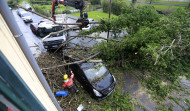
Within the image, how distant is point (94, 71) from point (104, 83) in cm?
75

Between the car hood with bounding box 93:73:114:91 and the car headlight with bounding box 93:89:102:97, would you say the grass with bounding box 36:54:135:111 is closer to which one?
the car headlight with bounding box 93:89:102:97

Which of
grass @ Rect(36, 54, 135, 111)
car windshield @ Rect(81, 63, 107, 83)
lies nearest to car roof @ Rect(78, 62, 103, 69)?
car windshield @ Rect(81, 63, 107, 83)

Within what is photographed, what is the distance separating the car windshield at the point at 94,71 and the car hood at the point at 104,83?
0.17 metres

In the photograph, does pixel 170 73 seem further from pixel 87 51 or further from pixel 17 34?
pixel 17 34

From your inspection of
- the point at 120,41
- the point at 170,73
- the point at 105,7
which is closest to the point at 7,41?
the point at 120,41

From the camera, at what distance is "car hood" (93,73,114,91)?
4.25 metres

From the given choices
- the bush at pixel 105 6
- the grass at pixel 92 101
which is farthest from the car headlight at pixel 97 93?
the bush at pixel 105 6

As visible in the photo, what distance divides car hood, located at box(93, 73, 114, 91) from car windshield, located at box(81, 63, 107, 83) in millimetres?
171

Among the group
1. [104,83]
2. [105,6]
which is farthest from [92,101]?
[105,6]

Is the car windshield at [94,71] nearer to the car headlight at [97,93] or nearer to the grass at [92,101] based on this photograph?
the car headlight at [97,93]

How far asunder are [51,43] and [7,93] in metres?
6.84

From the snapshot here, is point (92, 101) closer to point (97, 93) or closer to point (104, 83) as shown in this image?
point (97, 93)

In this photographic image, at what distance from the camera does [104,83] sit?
446cm

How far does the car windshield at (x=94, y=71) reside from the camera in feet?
14.7
